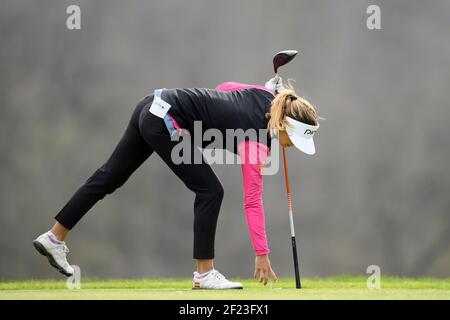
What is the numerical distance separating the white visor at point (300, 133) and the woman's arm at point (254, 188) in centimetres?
12

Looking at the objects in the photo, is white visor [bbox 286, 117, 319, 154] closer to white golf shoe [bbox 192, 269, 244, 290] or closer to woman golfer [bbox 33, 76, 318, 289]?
woman golfer [bbox 33, 76, 318, 289]

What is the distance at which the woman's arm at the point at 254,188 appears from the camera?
3100mm

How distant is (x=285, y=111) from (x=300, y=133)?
10 cm

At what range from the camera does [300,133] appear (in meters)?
3.18

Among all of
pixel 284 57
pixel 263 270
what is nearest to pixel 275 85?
pixel 284 57

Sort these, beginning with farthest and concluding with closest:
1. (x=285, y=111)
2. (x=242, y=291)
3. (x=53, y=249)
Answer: (x=53, y=249) → (x=285, y=111) → (x=242, y=291)

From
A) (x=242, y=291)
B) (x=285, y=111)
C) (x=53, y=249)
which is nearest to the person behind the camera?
(x=242, y=291)

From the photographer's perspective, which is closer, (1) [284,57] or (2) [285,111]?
(2) [285,111]

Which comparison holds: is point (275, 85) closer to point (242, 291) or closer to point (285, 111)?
point (285, 111)

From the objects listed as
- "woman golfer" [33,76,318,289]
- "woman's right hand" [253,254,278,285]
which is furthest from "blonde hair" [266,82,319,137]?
"woman's right hand" [253,254,278,285]

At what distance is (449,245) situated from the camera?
15.9 ft

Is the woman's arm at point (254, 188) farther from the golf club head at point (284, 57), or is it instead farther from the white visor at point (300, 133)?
the golf club head at point (284, 57)

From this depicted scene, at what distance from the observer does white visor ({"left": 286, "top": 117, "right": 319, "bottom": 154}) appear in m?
3.16
